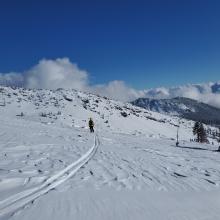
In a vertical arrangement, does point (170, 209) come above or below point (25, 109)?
below

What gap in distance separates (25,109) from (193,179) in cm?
10116

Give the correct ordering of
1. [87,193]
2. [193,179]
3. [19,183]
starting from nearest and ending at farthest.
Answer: [87,193] < [19,183] < [193,179]

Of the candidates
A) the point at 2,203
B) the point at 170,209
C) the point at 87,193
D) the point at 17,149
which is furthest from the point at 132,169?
the point at 17,149

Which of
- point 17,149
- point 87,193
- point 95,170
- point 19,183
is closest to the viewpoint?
point 87,193

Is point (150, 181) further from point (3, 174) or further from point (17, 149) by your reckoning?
point (17, 149)

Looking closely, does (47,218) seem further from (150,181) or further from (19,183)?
(150,181)

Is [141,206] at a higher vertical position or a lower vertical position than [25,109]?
lower

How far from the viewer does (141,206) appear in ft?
25.9

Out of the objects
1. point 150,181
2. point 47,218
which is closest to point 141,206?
point 47,218

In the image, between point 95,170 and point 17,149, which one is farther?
point 17,149

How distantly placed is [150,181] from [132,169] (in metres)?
2.29

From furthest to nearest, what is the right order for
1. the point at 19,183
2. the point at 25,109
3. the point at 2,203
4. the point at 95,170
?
1. the point at 25,109
2. the point at 95,170
3. the point at 19,183
4. the point at 2,203

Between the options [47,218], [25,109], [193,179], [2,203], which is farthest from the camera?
[25,109]

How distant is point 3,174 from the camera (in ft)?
36.2
